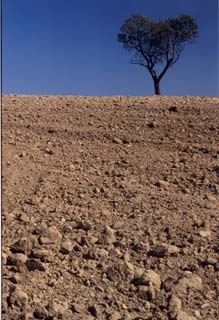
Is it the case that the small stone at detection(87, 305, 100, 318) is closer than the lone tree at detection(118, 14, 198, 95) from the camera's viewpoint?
Yes

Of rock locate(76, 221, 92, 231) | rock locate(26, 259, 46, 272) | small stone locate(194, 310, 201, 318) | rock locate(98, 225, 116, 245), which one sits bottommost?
small stone locate(194, 310, 201, 318)

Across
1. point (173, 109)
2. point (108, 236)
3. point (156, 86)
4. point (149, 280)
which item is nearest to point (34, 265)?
point (108, 236)

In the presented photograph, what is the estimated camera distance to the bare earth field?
2.82 m

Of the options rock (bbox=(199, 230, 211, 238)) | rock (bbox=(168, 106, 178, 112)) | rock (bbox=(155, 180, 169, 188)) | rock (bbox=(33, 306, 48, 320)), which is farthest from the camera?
rock (bbox=(168, 106, 178, 112))

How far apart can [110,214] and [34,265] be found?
0.77 m

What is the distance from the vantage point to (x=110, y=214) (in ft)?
12.0

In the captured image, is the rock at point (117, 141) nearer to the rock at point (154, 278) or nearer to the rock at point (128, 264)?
the rock at point (128, 264)

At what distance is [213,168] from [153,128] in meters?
1.00

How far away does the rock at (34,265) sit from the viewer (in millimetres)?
3030

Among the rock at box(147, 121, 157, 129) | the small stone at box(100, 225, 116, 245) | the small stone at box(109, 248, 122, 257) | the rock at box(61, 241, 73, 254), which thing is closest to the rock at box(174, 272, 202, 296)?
the small stone at box(109, 248, 122, 257)

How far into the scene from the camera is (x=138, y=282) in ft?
9.62

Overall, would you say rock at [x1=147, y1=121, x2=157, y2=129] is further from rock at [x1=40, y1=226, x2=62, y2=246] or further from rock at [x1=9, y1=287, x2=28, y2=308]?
rock at [x1=9, y1=287, x2=28, y2=308]

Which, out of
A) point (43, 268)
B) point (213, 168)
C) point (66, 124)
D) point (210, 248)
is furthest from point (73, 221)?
point (66, 124)

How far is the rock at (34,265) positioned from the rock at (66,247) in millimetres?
211
